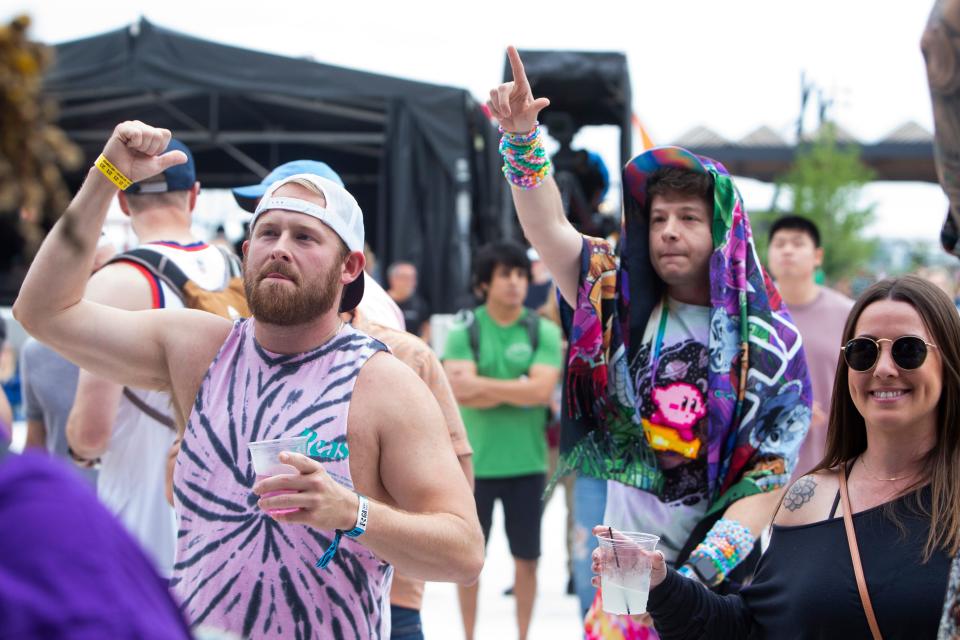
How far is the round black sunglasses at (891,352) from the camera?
2387 millimetres

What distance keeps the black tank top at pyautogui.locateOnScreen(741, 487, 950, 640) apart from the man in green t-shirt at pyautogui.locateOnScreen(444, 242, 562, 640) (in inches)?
135

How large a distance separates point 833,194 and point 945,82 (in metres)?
34.2

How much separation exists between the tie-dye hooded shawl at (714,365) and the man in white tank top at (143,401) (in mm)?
1207

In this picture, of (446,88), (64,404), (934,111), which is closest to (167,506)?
(64,404)

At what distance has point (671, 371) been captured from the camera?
3291 millimetres

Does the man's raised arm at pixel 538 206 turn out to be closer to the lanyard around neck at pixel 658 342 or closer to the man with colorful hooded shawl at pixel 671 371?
the man with colorful hooded shawl at pixel 671 371

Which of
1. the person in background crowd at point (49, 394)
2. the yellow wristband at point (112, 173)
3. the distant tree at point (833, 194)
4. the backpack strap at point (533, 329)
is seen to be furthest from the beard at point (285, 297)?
the distant tree at point (833, 194)

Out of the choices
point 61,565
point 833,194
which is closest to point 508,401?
point 61,565

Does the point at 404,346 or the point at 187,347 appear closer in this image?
the point at 187,347

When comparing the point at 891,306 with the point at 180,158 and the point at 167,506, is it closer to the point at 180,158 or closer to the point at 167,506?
the point at 180,158

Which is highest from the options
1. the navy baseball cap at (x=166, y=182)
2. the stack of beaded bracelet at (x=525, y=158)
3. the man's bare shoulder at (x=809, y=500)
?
the stack of beaded bracelet at (x=525, y=158)

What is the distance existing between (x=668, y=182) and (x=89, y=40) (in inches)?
399

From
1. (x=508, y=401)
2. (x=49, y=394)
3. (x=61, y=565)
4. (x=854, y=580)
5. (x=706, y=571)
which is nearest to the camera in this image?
(x=61, y=565)

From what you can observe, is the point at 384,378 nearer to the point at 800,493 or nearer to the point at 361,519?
the point at 361,519
